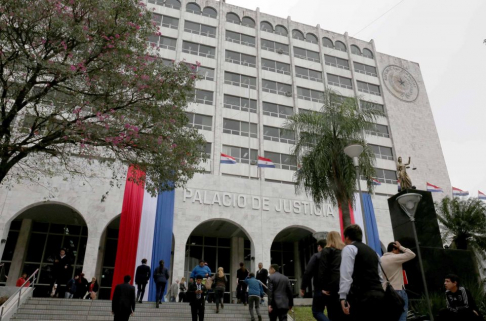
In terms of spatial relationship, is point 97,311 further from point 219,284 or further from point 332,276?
point 332,276

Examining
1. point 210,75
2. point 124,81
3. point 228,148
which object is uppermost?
point 210,75

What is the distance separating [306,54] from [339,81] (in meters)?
4.50

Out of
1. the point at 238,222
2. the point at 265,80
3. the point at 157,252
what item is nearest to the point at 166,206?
the point at 157,252

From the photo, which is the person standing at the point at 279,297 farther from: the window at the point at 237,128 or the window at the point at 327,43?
the window at the point at 327,43

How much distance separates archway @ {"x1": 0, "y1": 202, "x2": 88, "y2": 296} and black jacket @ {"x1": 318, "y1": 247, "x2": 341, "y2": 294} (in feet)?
63.3

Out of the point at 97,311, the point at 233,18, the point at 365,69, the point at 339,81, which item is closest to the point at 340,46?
the point at 365,69

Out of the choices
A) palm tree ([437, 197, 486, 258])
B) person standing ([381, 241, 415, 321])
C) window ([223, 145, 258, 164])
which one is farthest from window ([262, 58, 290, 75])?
person standing ([381, 241, 415, 321])

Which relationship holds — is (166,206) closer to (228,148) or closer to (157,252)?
(157,252)

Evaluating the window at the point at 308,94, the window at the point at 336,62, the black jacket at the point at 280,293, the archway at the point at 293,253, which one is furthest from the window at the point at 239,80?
the black jacket at the point at 280,293

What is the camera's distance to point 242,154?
31.4 meters

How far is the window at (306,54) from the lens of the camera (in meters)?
38.9

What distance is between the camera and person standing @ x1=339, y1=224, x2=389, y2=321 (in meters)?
3.80

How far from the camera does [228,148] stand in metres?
31.2

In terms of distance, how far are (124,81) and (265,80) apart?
25868mm
